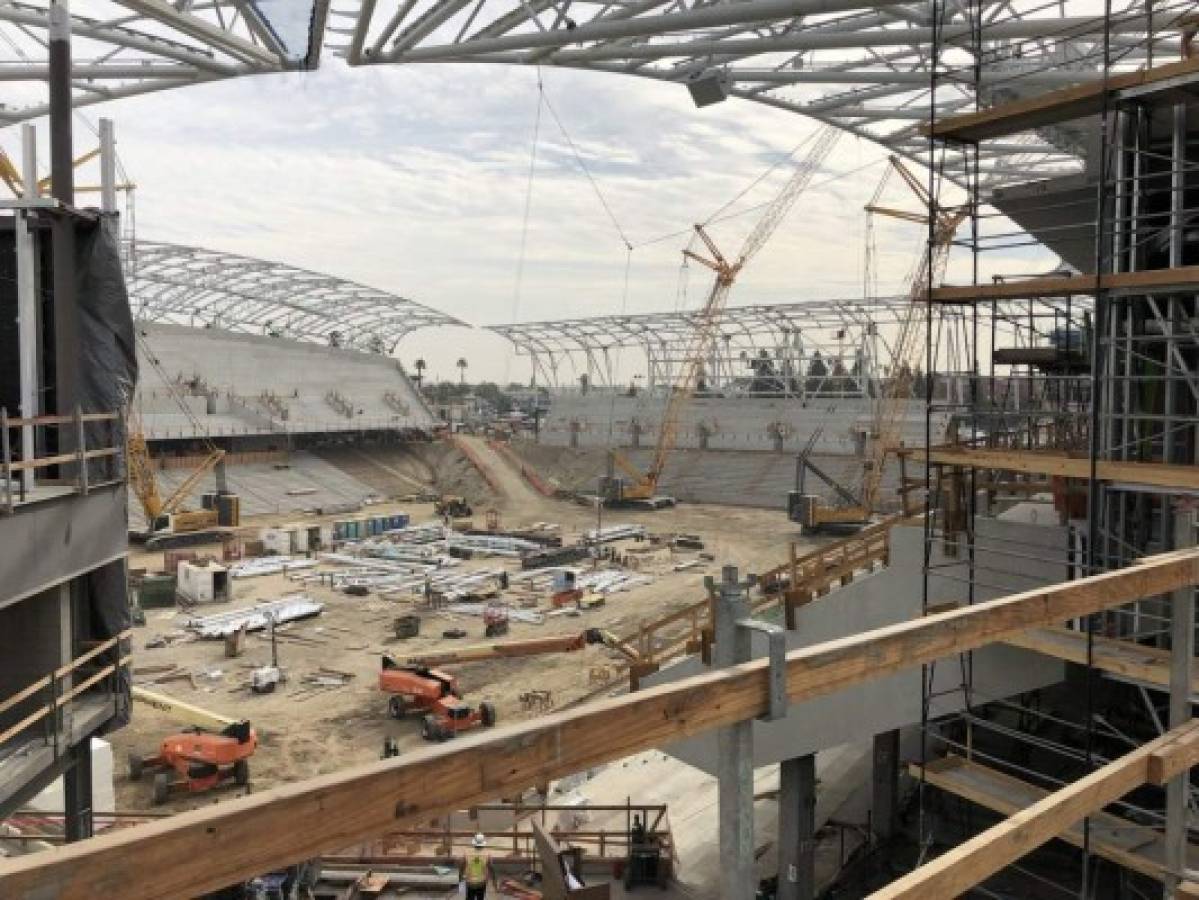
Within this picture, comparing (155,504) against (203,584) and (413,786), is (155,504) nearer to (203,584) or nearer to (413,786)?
(203,584)

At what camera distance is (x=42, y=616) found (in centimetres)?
788

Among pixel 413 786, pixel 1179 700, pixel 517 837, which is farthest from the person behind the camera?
pixel 517 837

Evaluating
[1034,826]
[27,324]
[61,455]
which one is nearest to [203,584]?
[27,324]

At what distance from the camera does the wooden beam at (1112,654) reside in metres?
7.59

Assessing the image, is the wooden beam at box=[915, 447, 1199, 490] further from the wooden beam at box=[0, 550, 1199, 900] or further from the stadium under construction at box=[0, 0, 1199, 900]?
the wooden beam at box=[0, 550, 1199, 900]

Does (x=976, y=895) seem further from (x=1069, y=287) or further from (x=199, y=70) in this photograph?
(x=199, y=70)

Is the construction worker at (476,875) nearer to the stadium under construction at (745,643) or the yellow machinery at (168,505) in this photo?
the stadium under construction at (745,643)

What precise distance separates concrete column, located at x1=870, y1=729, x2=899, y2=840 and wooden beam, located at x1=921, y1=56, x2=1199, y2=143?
24.5 feet

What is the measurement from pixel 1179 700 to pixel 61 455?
26.2 ft

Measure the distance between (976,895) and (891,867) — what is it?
1626 millimetres

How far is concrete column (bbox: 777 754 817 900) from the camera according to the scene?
1087 cm

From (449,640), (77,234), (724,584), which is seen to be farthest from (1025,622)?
(449,640)

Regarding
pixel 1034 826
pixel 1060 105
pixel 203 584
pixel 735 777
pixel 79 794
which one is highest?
pixel 1060 105

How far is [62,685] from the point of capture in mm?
8047
